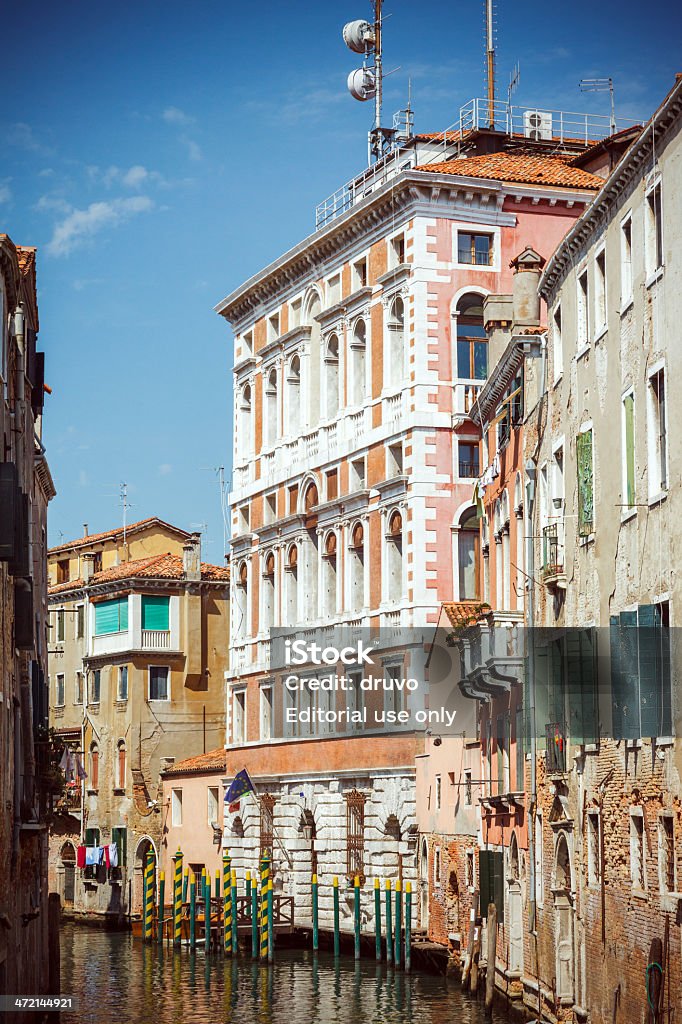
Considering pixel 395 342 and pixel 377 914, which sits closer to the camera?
pixel 377 914

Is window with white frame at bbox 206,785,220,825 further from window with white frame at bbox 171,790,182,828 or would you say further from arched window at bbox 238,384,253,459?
arched window at bbox 238,384,253,459

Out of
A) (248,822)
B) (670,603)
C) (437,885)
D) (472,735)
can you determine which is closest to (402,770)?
(437,885)

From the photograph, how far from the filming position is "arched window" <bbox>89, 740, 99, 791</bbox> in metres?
65.9

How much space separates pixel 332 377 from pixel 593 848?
26482mm

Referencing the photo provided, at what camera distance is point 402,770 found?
4422 centimetres

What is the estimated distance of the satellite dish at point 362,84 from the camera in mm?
52344

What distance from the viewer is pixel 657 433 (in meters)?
21.8

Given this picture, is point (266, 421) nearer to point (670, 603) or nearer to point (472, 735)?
point (472, 735)

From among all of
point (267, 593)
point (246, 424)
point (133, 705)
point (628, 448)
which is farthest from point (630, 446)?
point (133, 705)

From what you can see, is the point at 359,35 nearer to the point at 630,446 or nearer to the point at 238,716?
the point at 238,716

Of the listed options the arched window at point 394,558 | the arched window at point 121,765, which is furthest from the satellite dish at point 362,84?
the arched window at point 121,765

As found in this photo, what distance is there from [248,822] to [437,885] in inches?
543

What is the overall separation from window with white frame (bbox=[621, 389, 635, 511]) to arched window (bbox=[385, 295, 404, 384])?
910 inches

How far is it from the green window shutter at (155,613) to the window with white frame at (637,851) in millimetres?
43046
